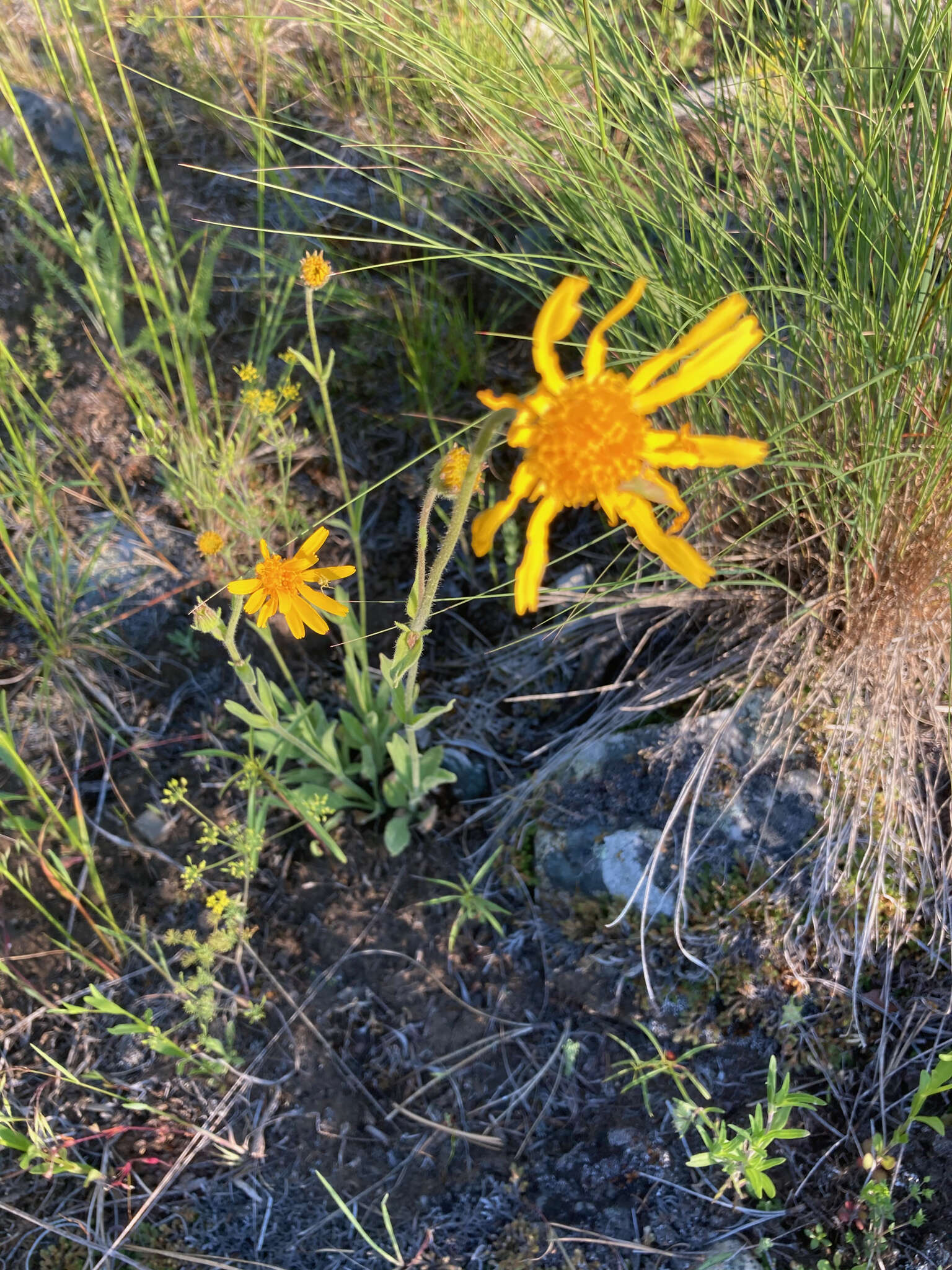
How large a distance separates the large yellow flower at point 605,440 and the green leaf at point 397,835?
98 cm

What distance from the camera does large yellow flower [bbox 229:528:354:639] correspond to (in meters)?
1.46

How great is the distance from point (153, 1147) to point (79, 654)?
3.64 feet

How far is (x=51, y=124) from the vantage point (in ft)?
9.00

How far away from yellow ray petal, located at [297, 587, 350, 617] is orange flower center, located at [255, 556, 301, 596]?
0.7 inches

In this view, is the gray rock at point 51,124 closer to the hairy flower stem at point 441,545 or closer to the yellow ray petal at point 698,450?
the hairy flower stem at point 441,545

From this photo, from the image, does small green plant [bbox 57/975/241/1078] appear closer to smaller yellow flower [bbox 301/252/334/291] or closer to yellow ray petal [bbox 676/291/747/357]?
smaller yellow flower [bbox 301/252/334/291]

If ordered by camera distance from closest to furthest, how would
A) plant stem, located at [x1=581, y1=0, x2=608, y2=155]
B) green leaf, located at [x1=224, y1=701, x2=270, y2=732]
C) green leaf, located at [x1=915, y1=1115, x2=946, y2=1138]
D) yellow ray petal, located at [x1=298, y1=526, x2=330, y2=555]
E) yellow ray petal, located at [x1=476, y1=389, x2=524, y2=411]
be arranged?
yellow ray petal, located at [x1=476, y1=389, x2=524, y2=411] → plant stem, located at [x1=581, y1=0, x2=608, y2=155] → green leaf, located at [x1=915, y1=1115, x2=946, y2=1138] → yellow ray petal, located at [x1=298, y1=526, x2=330, y2=555] → green leaf, located at [x1=224, y1=701, x2=270, y2=732]

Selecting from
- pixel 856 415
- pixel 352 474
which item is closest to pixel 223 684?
pixel 352 474

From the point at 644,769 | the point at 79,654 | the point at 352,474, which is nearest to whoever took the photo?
the point at 644,769

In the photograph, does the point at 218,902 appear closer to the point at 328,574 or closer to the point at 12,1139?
the point at 12,1139

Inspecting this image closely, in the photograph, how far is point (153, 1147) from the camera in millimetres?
1665

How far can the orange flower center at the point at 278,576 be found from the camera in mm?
1501

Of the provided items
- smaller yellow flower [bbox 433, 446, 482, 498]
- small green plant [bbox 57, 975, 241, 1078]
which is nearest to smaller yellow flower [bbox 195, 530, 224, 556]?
smaller yellow flower [bbox 433, 446, 482, 498]

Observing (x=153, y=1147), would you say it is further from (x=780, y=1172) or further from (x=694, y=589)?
(x=694, y=589)
